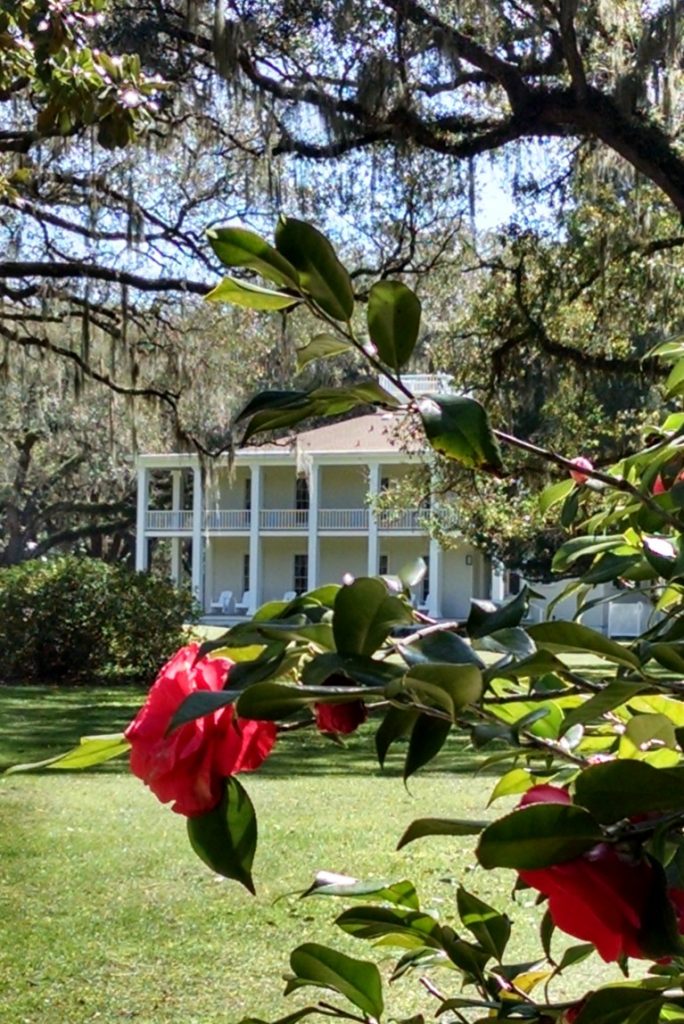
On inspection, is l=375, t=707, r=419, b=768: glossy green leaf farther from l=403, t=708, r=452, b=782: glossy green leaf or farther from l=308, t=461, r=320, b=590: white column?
l=308, t=461, r=320, b=590: white column

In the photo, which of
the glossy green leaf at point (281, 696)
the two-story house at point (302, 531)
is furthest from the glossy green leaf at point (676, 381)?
the two-story house at point (302, 531)

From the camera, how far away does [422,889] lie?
16.1ft

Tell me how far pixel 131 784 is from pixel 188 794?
7295 mm

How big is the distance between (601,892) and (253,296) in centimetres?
41

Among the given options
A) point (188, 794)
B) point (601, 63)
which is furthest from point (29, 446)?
point (188, 794)

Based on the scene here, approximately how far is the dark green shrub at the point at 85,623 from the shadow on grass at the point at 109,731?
1024 mm

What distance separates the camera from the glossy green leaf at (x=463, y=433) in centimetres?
74

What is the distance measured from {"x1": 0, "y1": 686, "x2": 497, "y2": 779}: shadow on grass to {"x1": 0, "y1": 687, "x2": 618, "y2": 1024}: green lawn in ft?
0.23

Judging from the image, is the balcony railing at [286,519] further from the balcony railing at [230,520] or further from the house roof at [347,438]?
the house roof at [347,438]

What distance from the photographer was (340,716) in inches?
27.5

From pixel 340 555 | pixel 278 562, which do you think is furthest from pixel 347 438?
pixel 278 562

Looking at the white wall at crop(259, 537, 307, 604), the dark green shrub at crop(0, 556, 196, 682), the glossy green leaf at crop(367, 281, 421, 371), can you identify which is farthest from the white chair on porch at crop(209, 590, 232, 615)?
the glossy green leaf at crop(367, 281, 421, 371)

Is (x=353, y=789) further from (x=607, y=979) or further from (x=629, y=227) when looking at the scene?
(x=629, y=227)

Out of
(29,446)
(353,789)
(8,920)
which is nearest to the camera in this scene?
(8,920)
